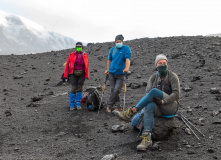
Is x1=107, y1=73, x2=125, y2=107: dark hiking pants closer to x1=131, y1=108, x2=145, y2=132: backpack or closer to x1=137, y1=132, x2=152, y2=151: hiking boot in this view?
x1=131, y1=108, x2=145, y2=132: backpack

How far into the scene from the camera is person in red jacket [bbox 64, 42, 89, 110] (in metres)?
8.56

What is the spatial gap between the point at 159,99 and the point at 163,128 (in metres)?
0.79

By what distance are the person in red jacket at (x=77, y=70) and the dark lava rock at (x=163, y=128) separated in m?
3.93

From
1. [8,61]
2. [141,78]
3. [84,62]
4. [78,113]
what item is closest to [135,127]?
[78,113]

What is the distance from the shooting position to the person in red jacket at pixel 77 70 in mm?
8560

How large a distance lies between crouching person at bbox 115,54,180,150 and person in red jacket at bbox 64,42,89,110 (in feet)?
11.4

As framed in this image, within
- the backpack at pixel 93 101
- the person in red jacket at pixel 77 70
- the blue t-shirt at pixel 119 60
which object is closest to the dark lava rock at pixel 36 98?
the person in red jacket at pixel 77 70

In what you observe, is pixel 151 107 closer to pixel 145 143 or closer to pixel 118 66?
pixel 145 143

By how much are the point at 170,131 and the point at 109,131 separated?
1.84 metres

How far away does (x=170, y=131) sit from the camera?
18.3ft

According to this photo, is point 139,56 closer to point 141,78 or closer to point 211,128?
point 141,78

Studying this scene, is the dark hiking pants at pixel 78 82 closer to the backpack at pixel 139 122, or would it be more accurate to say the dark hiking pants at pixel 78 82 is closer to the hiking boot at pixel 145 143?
the backpack at pixel 139 122

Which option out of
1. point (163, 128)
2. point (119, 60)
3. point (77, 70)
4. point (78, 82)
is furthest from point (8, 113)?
point (163, 128)

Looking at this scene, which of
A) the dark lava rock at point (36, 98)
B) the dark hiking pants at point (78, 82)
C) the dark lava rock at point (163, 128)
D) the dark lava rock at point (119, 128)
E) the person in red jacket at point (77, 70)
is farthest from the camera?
the dark lava rock at point (36, 98)
